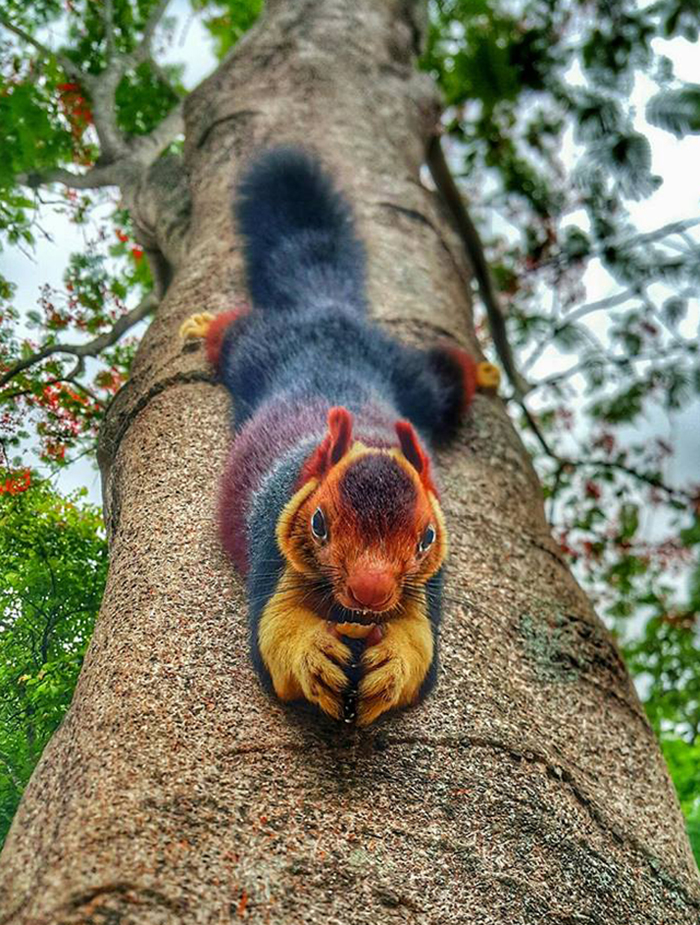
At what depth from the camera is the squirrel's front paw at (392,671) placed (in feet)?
3.93

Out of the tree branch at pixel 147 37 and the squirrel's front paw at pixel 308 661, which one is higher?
the tree branch at pixel 147 37

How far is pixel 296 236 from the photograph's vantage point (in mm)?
2447

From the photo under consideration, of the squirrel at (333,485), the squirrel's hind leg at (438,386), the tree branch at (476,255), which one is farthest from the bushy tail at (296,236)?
the tree branch at (476,255)

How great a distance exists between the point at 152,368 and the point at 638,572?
2478mm

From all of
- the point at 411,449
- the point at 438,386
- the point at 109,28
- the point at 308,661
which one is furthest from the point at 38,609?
the point at 109,28

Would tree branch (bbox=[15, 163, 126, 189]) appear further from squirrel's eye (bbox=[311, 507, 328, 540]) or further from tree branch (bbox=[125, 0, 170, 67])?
squirrel's eye (bbox=[311, 507, 328, 540])

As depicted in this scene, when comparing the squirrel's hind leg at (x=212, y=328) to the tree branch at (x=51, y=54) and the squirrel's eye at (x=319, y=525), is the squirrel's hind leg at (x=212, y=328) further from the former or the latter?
the tree branch at (x=51, y=54)

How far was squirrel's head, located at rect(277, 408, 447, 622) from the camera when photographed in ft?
3.76

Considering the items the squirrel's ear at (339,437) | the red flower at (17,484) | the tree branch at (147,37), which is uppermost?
the tree branch at (147,37)

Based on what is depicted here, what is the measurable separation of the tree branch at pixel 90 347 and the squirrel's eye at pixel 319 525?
89cm

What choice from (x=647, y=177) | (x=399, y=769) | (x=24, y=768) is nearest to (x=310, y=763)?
(x=399, y=769)

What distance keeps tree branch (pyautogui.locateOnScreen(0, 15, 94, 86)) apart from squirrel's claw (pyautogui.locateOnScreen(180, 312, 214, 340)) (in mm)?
1098

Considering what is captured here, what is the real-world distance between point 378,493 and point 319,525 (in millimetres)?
105

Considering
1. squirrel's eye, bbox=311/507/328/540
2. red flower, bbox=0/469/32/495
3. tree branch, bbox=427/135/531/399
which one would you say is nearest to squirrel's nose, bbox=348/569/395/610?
squirrel's eye, bbox=311/507/328/540
